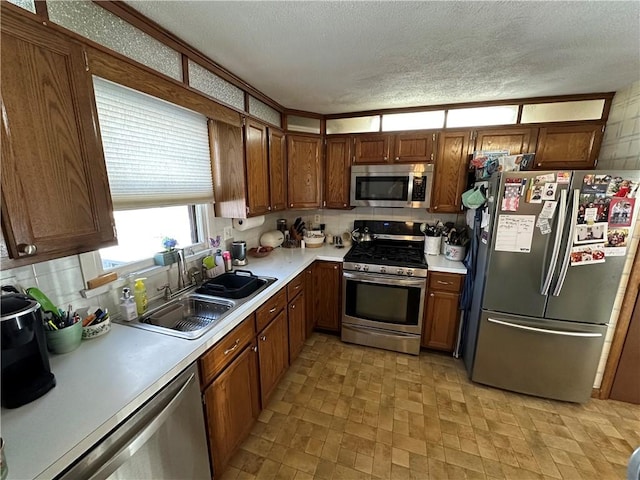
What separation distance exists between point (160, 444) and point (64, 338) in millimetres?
586

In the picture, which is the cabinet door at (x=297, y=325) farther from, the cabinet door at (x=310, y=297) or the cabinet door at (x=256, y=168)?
the cabinet door at (x=256, y=168)

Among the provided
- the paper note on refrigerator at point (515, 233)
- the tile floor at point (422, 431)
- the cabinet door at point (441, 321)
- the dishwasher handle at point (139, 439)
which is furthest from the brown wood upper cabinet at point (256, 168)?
the paper note on refrigerator at point (515, 233)

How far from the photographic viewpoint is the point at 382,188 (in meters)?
2.65

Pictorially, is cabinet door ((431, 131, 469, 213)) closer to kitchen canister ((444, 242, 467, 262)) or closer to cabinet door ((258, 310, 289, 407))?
kitchen canister ((444, 242, 467, 262))

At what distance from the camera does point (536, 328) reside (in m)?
1.93

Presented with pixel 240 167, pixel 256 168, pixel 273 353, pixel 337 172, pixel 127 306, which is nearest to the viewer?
pixel 127 306

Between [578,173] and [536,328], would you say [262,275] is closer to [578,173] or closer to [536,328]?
[536,328]

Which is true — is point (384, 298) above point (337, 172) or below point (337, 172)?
below

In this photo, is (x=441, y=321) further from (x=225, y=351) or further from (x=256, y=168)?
(x=256, y=168)

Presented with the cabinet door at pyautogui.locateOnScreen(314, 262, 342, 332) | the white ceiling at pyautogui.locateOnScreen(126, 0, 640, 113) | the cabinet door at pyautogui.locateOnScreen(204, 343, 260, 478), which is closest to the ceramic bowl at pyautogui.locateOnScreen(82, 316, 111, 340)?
the cabinet door at pyautogui.locateOnScreen(204, 343, 260, 478)

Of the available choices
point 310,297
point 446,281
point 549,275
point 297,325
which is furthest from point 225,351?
point 549,275

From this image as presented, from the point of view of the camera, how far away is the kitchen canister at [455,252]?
2475mm

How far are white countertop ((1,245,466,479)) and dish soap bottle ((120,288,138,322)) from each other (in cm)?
6

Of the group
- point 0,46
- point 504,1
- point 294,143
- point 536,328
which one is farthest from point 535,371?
point 0,46
